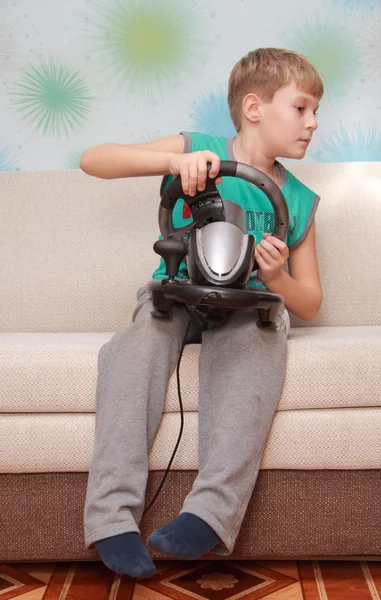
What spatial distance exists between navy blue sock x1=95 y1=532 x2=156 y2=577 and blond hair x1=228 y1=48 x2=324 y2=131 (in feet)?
3.13

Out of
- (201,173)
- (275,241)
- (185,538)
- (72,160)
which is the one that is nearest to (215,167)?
(201,173)

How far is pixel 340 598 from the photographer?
1.07 metres

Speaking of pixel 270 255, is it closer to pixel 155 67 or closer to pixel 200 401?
pixel 200 401

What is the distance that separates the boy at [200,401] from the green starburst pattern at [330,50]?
73 cm

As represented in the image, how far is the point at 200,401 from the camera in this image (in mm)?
1135

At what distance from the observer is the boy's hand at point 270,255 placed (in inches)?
46.7

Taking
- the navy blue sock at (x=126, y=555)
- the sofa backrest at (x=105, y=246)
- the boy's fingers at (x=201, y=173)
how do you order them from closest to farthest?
1. the navy blue sock at (x=126, y=555)
2. the boy's fingers at (x=201, y=173)
3. the sofa backrest at (x=105, y=246)

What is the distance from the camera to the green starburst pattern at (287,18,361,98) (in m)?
2.11

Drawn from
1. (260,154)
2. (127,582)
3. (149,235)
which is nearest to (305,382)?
(127,582)

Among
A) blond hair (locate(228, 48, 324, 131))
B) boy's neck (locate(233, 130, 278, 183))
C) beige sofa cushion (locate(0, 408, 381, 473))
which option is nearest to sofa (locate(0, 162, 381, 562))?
beige sofa cushion (locate(0, 408, 381, 473))

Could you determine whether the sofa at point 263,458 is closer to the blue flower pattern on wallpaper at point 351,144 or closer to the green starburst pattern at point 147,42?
the blue flower pattern on wallpaper at point 351,144

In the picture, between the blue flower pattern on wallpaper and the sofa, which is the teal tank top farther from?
the blue flower pattern on wallpaper

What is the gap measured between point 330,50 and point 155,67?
1.80 ft

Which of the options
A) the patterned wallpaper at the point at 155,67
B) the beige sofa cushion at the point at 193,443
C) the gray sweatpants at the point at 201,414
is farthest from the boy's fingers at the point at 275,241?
the patterned wallpaper at the point at 155,67
